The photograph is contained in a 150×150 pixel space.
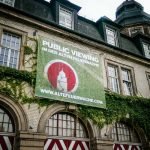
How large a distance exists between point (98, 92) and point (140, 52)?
6340 mm

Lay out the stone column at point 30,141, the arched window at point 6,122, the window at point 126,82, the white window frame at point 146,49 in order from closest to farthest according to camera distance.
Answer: the stone column at point 30,141 < the arched window at point 6,122 < the window at point 126,82 < the white window frame at point 146,49

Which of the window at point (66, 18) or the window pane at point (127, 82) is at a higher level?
the window at point (66, 18)

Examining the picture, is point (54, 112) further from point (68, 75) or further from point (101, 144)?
point (101, 144)

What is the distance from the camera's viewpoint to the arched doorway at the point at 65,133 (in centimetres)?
989

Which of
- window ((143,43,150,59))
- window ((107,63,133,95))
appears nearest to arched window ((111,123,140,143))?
window ((107,63,133,95))

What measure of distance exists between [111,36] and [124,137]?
693cm

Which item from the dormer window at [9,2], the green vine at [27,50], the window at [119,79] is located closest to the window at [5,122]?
the green vine at [27,50]

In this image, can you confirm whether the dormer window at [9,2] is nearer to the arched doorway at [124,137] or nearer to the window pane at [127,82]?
the window pane at [127,82]

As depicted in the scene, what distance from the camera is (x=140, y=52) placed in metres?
16.3

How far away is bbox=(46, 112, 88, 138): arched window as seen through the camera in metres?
10.1

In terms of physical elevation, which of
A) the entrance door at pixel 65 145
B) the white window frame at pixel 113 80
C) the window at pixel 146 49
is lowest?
the entrance door at pixel 65 145

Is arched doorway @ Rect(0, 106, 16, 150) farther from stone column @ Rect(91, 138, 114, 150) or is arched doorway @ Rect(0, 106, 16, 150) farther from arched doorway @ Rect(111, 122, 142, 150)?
arched doorway @ Rect(111, 122, 142, 150)

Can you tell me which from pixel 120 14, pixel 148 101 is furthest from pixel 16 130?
pixel 120 14

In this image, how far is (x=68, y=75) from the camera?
11312 millimetres
